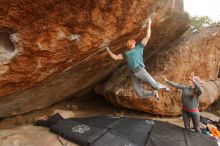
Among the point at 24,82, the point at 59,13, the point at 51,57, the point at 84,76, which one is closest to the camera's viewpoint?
the point at 59,13

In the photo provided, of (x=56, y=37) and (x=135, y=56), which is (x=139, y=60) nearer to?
(x=135, y=56)

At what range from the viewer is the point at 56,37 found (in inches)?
246

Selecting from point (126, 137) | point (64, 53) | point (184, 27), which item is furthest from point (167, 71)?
point (64, 53)

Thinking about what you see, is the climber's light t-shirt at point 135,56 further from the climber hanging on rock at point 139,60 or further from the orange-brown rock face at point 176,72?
the orange-brown rock face at point 176,72

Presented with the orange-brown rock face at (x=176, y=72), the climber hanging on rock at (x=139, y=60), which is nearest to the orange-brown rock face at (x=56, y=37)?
the climber hanging on rock at (x=139, y=60)

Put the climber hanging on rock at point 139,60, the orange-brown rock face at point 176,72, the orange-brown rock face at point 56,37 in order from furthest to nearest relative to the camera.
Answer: the orange-brown rock face at point 176,72 < the climber hanging on rock at point 139,60 < the orange-brown rock face at point 56,37

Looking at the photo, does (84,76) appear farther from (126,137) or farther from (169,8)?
(169,8)

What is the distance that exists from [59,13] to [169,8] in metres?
4.37

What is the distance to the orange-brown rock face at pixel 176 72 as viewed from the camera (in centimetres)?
1020

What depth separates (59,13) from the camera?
5.76 m

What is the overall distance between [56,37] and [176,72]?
18.4ft

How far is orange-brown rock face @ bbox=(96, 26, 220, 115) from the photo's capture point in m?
10.2

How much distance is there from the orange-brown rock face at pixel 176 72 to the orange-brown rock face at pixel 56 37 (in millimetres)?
1649

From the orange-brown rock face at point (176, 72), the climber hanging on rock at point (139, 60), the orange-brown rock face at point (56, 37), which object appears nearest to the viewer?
the orange-brown rock face at point (56, 37)
